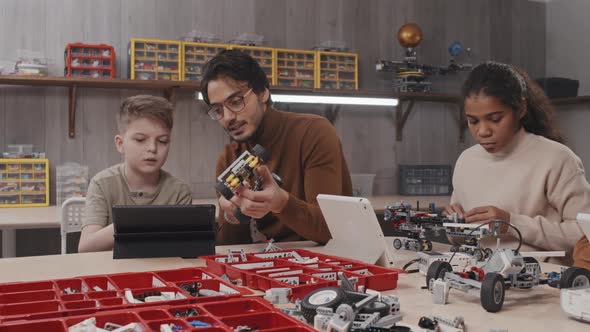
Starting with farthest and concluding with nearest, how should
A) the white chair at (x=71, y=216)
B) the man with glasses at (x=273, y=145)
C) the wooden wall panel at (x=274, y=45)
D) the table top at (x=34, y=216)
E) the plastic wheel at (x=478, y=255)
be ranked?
1. the wooden wall panel at (x=274, y=45)
2. the table top at (x=34, y=216)
3. the white chair at (x=71, y=216)
4. the man with glasses at (x=273, y=145)
5. the plastic wheel at (x=478, y=255)

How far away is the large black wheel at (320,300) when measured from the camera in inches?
Result: 36.2

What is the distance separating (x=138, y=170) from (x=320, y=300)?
49.7 inches

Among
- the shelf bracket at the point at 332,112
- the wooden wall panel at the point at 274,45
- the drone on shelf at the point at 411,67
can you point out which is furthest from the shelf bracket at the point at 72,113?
the drone on shelf at the point at 411,67

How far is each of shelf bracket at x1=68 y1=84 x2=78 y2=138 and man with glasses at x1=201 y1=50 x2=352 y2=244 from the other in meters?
1.74

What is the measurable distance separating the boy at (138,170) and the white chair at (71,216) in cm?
48

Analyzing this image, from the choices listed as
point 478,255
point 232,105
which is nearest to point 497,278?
point 478,255

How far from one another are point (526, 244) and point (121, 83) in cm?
247

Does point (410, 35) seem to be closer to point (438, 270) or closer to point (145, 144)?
point (145, 144)

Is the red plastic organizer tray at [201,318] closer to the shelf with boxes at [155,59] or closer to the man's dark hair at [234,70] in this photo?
the man's dark hair at [234,70]

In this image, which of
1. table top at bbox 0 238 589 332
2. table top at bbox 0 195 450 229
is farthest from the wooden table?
table top at bbox 0 238 589 332

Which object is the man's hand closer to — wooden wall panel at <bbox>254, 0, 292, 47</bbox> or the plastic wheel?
the plastic wheel

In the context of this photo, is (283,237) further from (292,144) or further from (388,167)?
(388,167)

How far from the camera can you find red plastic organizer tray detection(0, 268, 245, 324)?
96 centimetres

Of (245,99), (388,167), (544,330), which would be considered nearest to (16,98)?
(245,99)
